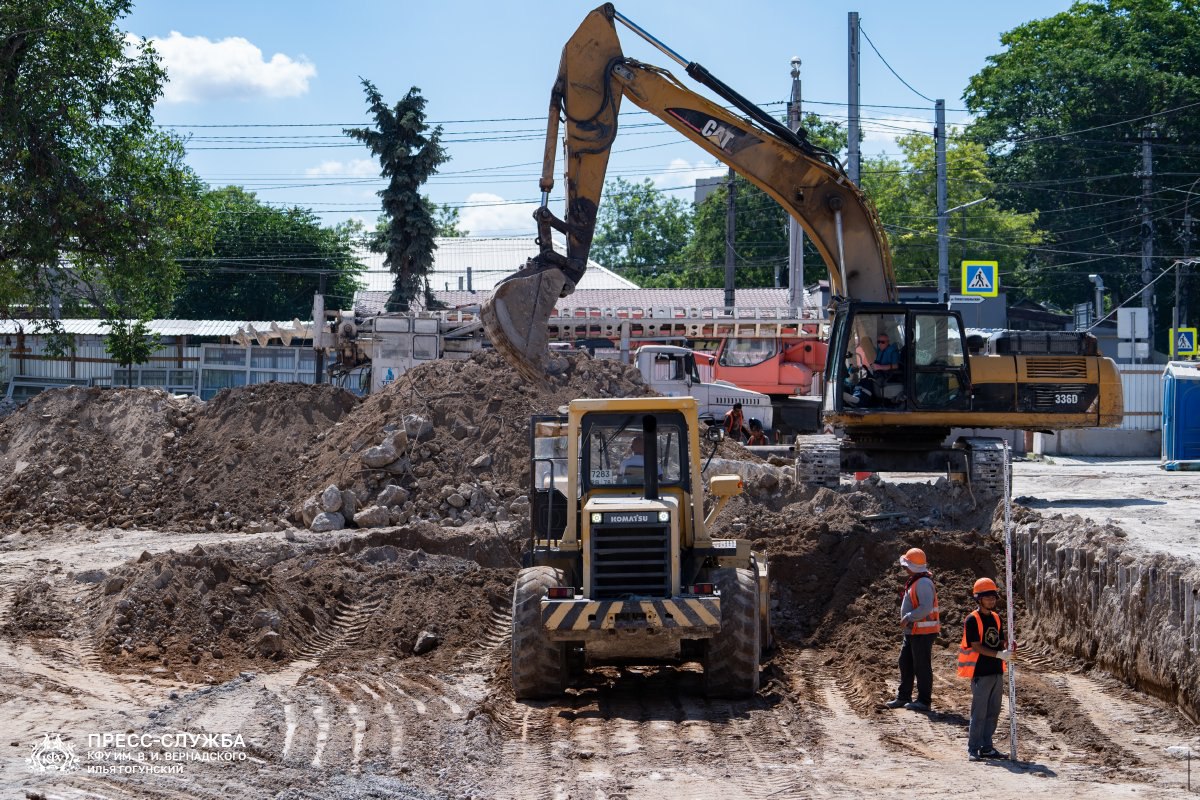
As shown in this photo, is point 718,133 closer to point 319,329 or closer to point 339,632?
point 339,632

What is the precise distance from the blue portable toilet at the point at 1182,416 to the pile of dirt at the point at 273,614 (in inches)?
642

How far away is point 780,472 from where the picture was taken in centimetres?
2069

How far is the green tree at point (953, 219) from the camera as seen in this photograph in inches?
2296

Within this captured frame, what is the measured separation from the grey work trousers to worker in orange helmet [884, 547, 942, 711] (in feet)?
4.82

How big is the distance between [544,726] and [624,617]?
101 centimetres

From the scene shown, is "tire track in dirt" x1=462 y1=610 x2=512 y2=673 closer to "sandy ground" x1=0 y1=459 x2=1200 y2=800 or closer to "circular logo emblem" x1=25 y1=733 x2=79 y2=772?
"sandy ground" x1=0 y1=459 x2=1200 y2=800

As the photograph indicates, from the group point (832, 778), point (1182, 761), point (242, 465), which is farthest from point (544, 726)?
point (242, 465)

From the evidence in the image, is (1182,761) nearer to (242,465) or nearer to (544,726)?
(544,726)

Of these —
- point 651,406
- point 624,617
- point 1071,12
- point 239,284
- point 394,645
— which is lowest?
point 394,645

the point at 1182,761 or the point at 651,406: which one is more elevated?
the point at 651,406

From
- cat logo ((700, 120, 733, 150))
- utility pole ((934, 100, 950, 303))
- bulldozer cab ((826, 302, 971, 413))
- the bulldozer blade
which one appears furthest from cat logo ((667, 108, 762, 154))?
utility pole ((934, 100, 950, 303))

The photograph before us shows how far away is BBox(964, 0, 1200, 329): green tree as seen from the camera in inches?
2170

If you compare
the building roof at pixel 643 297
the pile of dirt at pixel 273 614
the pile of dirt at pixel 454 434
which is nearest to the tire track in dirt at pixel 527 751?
the pile of dirt at pixel 273 614

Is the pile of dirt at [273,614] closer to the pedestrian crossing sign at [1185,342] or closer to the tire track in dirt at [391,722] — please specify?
the tire track in dirt at [391,722]
